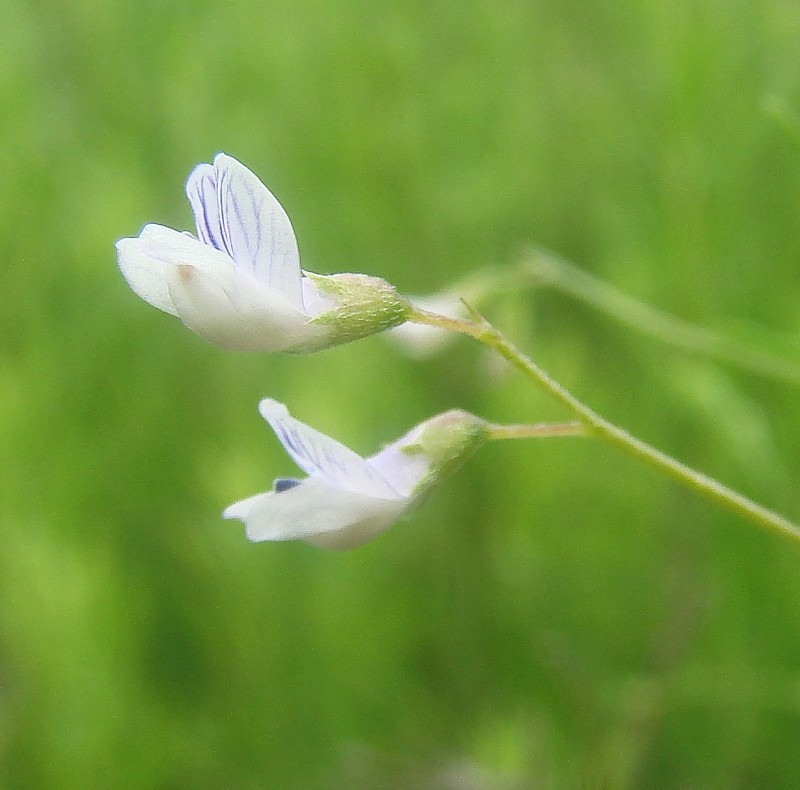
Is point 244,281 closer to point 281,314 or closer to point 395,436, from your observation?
point 281,314

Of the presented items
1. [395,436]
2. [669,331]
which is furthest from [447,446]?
[395,436]

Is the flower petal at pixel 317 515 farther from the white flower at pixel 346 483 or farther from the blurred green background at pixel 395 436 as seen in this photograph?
the blurred green background at pixel 395 436

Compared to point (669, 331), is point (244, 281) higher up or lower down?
lower down

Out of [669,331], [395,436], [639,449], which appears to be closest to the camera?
[639,449]

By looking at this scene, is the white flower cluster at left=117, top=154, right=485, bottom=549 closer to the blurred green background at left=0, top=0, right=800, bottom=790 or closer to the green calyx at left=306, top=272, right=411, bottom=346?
the green calyx at left=306, top=272, right=411, bottom=346

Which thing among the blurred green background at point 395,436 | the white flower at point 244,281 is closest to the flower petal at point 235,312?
the white flower at point 244,281

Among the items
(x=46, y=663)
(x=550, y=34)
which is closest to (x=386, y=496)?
(x=46, y=663)

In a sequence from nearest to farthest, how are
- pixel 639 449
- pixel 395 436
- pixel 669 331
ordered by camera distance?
1. pixel 639 449
2. pixel 669 331
3. pixel 395 436

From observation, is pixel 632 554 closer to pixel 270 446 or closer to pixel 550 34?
pixel 270 446
